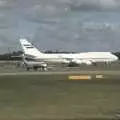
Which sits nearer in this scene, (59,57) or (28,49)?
(28,49)

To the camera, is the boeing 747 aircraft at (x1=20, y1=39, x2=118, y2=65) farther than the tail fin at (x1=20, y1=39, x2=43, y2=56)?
No

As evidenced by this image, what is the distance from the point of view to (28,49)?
174000 millimetres

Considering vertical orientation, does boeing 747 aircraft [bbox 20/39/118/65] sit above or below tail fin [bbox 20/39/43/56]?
below

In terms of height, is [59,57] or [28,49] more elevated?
[28,49]

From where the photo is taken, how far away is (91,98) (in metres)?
31.9

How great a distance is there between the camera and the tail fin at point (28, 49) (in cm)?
17210

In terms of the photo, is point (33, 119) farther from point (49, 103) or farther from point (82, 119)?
point (49, 103)

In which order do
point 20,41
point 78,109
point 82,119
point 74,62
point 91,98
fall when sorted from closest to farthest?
point 82,119, point 78,109, point 91,98, point 74,62, point 20,41

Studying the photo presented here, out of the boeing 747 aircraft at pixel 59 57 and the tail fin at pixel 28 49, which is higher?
the tail fin at pixel 28 49

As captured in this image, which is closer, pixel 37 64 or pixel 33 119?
pixel 33 119

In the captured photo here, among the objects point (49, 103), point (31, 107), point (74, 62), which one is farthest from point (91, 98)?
point (74, 62)

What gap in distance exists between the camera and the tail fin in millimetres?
172100

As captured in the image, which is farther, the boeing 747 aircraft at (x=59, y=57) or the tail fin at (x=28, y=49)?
the tail fin at (x=28, y=49)

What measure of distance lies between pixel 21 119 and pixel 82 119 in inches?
105
